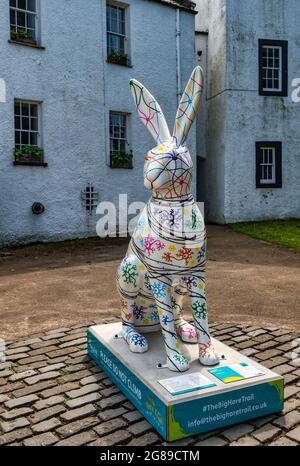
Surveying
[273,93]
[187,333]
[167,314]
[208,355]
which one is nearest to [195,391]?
[208,355]

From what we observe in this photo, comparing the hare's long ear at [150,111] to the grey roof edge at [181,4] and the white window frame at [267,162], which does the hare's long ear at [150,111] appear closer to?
the grey roof edge at [181,4]

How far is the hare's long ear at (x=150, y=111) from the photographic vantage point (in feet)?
11.4

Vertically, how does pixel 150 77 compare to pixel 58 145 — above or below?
above

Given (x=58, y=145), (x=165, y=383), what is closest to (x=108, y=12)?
(x=58, y=145)

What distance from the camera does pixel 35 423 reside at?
3150mm

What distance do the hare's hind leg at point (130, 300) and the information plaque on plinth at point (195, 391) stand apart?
0.09 metres

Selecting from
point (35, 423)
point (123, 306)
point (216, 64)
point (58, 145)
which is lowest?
point (35, 423)

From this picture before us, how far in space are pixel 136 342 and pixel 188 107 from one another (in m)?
1.99

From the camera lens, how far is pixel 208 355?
332 cm

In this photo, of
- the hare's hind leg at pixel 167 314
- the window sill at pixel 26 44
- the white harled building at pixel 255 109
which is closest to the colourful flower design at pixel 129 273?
the hare's hind leg at pixel 167 314

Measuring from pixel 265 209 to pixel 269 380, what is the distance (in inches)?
589

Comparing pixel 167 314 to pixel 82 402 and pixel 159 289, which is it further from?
pixel 82 402

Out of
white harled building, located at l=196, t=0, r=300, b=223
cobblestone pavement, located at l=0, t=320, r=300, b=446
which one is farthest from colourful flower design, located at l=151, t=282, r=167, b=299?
white harled building, located at l=196, t=0, r=300, b=223

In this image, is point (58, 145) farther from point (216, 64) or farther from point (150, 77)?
point (216, 64)
